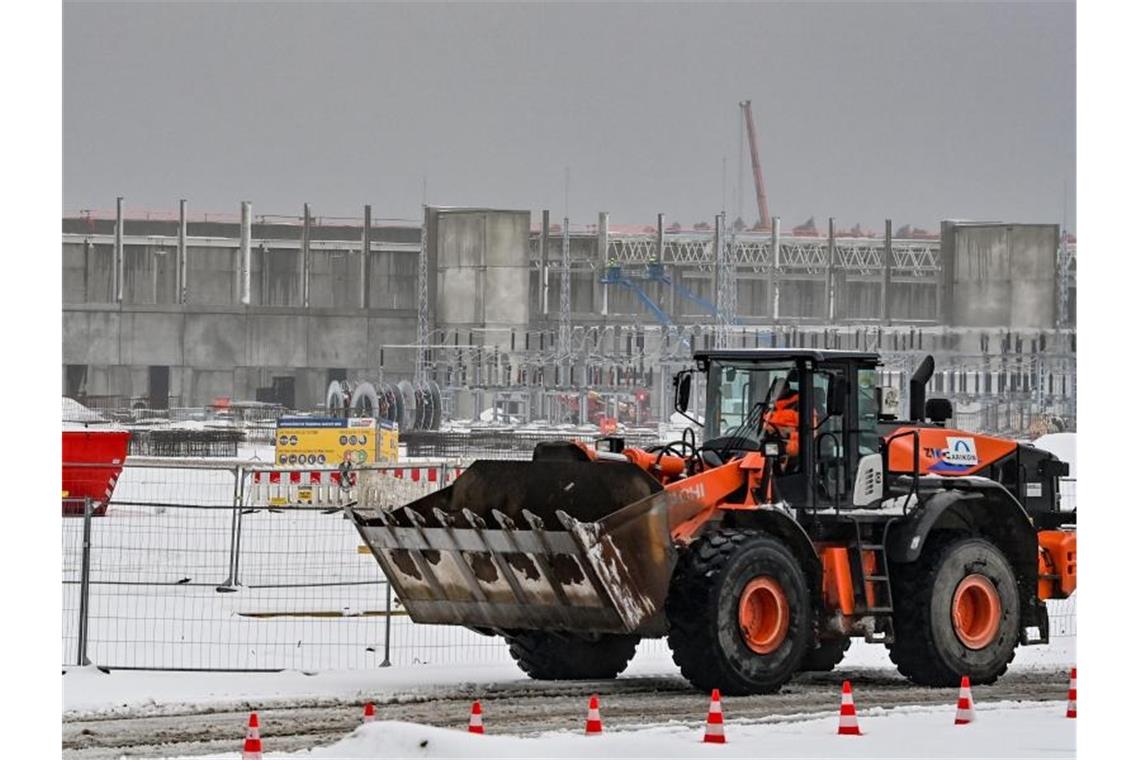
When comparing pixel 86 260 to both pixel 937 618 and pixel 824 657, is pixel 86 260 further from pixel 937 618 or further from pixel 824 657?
pixel 937 618

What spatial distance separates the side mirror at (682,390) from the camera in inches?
596

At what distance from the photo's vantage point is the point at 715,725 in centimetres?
1178

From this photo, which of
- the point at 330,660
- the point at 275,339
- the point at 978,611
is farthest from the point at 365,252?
the point at 978,611

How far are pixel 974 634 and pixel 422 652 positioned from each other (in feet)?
16.6

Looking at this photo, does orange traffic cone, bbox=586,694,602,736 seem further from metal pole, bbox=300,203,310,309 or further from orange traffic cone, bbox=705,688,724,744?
metal pole, bbox=300,203,310,309

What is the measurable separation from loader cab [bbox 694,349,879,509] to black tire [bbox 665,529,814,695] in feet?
3.23

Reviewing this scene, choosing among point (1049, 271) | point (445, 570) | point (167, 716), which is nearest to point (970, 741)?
point (445, 570)

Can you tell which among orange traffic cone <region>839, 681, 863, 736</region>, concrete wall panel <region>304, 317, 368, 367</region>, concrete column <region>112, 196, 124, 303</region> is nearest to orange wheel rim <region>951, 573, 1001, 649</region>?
orange traffic cone <region>839, 681, 863, 736</region>

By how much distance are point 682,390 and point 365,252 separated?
73995 mm

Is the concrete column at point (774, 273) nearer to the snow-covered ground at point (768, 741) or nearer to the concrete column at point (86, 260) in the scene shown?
the concrete column at point (86, 260)

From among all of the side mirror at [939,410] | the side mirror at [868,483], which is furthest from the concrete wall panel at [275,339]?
the side mirror at [868,483]

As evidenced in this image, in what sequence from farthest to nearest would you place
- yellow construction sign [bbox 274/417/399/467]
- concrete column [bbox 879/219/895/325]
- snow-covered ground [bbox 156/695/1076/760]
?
concrete column [bbox 879/219/895/325] < yellow construction sign [bbox 274/417/399/467] < snow-covered ground [bbox 156/695/1076/760]

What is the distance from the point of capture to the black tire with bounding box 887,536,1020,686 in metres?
15.2

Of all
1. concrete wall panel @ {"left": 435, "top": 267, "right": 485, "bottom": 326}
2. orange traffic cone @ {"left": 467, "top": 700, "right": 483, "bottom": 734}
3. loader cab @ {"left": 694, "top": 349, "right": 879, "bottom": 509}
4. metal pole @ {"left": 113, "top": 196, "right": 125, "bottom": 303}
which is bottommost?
orange traffic cone @ {"left": 467, "top": 700, "right": 483, "bottom": 734}
